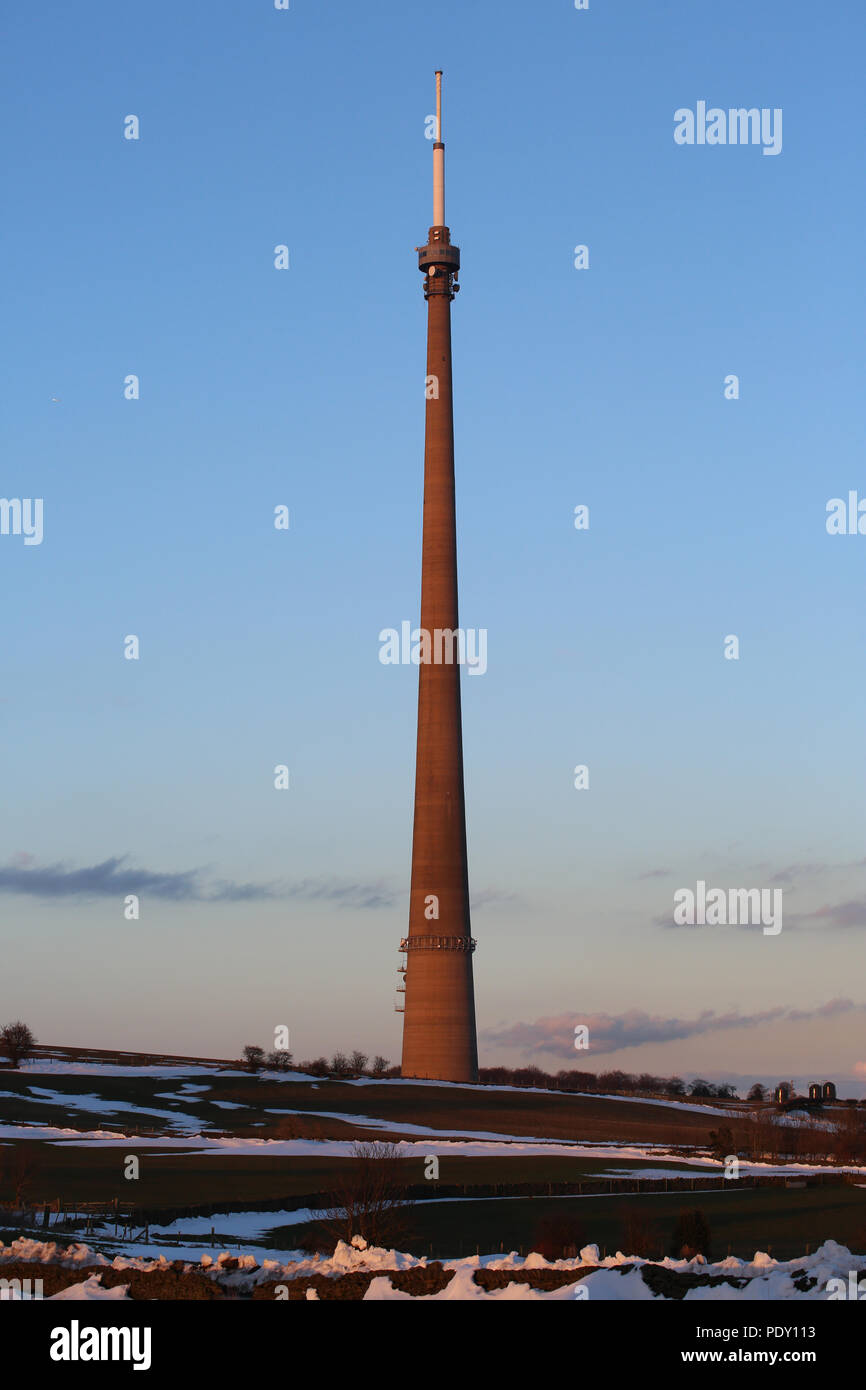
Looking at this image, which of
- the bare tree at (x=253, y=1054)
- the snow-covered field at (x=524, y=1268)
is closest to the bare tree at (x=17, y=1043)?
the bare tree at (x=253, y=1054)

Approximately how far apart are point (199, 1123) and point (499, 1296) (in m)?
83.8

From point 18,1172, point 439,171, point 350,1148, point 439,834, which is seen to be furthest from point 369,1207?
point 439,171

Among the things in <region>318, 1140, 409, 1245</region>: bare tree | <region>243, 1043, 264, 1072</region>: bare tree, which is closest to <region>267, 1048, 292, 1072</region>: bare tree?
<region>243, 1043, 264, 1072</region>: bare tree

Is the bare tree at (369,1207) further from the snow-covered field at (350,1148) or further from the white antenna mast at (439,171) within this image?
the white antenna mast at (439,171)

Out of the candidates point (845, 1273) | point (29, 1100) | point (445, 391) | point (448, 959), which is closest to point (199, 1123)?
point (29, 1100)

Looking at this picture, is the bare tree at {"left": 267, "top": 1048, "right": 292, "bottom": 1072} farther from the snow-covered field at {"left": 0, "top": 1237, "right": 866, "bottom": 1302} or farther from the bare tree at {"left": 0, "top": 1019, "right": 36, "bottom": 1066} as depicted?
the snow-covered field at {"left": 0, "top": 1237, "right": 866, "bottom": 1302}

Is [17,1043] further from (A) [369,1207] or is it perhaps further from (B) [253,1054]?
(A) [369,1207]

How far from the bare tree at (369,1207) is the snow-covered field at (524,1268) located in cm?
1199

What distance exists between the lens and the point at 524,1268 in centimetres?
3638

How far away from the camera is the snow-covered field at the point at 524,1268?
30.1 meters

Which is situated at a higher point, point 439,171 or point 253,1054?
point 439,171

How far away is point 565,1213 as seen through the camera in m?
66.2

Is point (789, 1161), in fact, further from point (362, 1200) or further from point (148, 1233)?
point (148, 1233)

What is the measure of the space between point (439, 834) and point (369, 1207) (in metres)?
63.3
